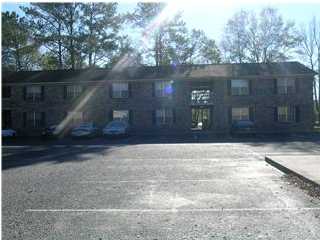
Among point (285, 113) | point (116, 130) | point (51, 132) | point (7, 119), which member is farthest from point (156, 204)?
point (7, 119)

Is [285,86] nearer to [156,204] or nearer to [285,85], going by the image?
[285,85]

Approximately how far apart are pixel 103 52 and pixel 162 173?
135 ft

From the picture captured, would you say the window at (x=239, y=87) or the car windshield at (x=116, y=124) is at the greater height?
the window at (x=239, y=87)

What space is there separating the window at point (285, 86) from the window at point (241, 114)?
3.52 m

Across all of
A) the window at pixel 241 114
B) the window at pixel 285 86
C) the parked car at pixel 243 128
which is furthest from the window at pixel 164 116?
the window at pixel 285 86

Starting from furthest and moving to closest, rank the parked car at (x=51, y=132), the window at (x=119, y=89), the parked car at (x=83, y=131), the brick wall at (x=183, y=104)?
the window at (x=119, y=89), the brick wall at (x=183, y=104), the parked car at (x=51, y=132), the parked car at (x=83, y=131)

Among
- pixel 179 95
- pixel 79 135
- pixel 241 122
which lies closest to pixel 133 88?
pixel 179 95

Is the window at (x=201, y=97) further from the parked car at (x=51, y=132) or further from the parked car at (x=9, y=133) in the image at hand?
the parked car at (x=9, y=133)

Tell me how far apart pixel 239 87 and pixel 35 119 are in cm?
1991

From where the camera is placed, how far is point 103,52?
51.1 m

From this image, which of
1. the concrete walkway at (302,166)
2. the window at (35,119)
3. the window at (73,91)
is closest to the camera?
the concrete walkway at (302,166)

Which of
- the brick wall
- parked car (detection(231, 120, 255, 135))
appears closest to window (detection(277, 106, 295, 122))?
the brick wall

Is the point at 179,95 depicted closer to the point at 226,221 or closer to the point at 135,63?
the point at 135,63

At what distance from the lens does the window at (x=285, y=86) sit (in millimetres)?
37188
